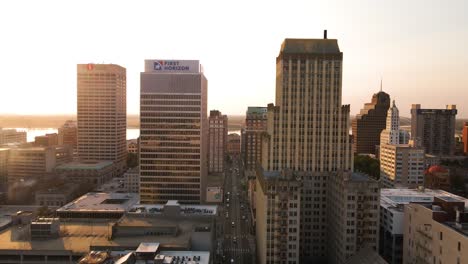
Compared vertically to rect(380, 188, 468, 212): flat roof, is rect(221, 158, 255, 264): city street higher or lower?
lower

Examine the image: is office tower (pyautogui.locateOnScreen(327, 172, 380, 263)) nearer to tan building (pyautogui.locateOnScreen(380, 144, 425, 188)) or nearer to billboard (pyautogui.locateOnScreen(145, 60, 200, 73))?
billboard (pyautogui.locateOnScreen(145, 60, 200, 73))

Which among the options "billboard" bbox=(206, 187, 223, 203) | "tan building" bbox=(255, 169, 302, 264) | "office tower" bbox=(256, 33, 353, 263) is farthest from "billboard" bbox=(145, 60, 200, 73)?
"tan building" bbox=(255, 169, 302, 264)

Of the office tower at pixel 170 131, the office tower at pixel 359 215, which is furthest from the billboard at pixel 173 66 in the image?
the office tower at pixel 359 215

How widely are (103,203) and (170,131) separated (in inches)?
1329

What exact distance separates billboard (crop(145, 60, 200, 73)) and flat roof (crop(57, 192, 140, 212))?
47.7 meters

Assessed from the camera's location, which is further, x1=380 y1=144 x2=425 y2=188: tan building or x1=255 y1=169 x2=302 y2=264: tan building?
x1=380 y1=144 x2=425 y2=188: tan building

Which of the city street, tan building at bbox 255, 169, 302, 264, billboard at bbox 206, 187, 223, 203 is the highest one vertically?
tan building at bbox 255, 169, 302, 264

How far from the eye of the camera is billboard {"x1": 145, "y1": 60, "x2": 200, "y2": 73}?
147 m

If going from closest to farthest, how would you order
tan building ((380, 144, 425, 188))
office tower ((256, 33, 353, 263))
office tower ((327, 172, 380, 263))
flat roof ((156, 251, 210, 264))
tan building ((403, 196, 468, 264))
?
1. tan building ((403, 196, 468, 264))
2. flat roof ((156, 251, 210, 264))
3. office tower ((327, 172, 380, 263))
4. office tower ((256, 33, 353, 263))
5. tan building ((380, 144, 425, 188))

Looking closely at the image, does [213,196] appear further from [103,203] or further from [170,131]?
[103,203]

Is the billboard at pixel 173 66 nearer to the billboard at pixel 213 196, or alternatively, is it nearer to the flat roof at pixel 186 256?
the billboard at pixel 213 196

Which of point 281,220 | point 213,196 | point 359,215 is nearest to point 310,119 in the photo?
point 359,215

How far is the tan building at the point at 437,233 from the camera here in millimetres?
62594

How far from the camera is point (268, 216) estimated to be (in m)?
91.5
